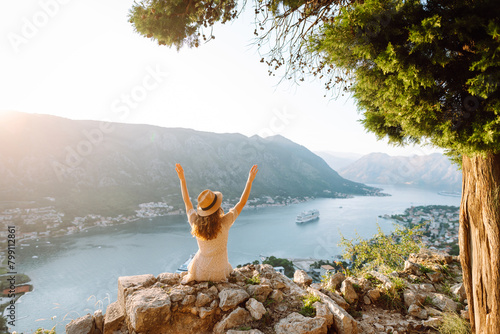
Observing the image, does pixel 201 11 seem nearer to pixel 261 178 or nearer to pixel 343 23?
pixel 343 23

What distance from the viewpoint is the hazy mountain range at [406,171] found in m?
98.2

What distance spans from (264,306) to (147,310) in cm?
114

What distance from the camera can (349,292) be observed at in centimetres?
296

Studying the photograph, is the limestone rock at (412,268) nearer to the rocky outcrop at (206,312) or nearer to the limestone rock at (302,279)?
the limestone rock at (302,279)

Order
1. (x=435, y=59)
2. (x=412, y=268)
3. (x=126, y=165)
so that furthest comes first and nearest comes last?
(x=126, y=165), (x=412, y=268), (x=435, y=59)

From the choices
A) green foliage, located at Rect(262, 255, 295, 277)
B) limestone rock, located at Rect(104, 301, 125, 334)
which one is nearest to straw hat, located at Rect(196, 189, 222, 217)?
limestone rock, located at Rect(104, 301, 125, 334)

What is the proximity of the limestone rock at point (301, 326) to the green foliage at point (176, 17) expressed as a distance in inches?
125

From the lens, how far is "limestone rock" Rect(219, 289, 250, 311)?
2.16 meters

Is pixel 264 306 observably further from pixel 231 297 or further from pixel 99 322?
pixel 99 322

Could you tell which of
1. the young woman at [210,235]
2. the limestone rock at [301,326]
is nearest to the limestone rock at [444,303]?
the limestone rock at [301,326]

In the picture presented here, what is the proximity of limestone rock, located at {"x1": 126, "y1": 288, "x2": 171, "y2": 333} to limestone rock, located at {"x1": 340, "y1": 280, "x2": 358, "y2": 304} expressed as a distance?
7.46ft

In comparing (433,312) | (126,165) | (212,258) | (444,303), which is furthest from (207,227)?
(126,165)

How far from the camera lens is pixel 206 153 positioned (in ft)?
230

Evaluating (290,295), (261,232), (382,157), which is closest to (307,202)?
(261,232)
